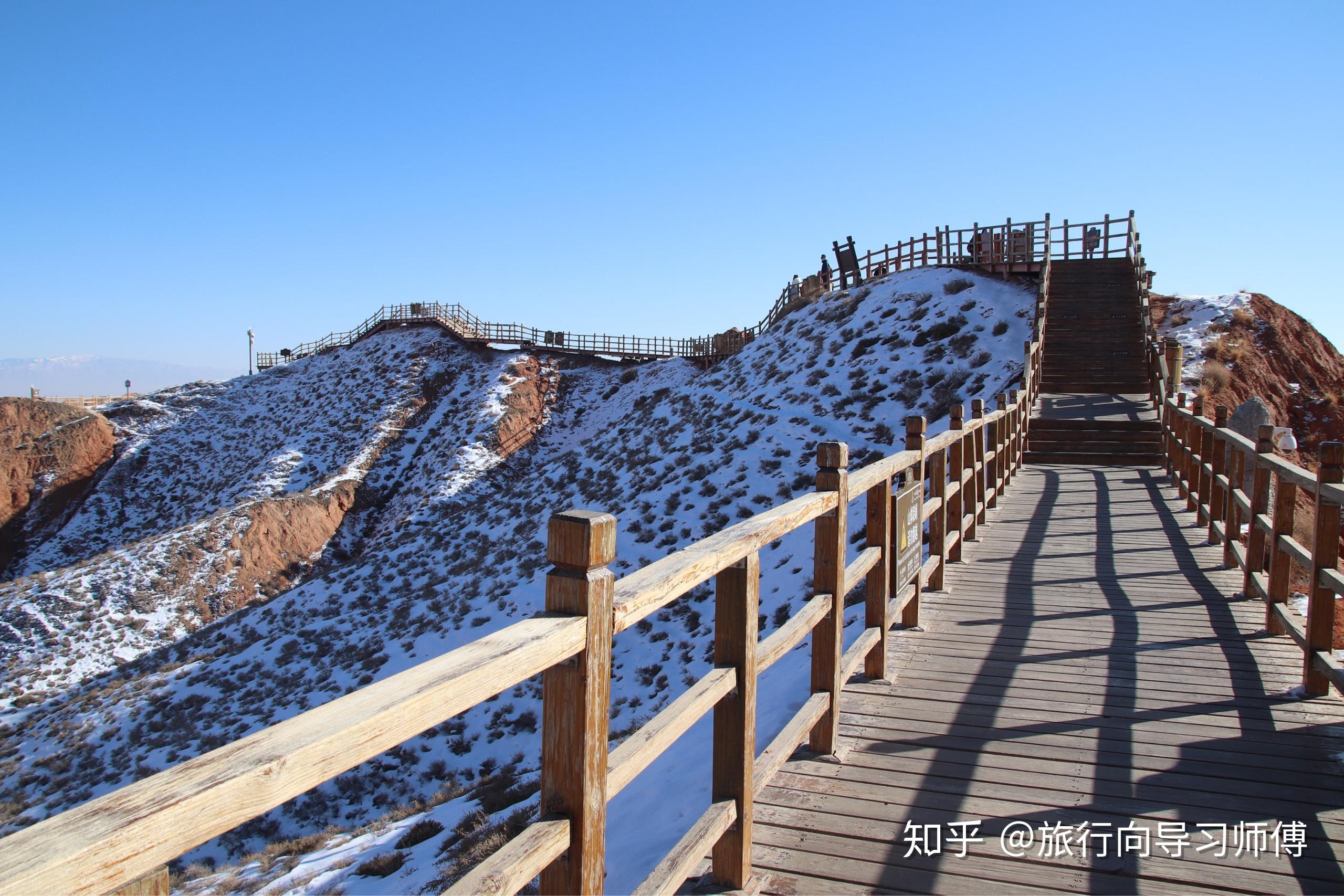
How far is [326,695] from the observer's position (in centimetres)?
1538

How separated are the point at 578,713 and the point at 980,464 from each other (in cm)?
836

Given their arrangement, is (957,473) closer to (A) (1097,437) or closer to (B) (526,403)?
(A) (1097,437)

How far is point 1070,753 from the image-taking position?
4.12 metres

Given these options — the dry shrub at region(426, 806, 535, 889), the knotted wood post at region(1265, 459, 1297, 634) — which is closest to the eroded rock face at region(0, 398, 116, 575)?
the dry shrub at region(426, 806, 535, 889)

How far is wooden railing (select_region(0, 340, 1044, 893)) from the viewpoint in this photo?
108cm

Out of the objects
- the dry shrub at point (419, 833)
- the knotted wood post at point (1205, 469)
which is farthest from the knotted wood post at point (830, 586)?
the knotted wood post at point (1205, 469)

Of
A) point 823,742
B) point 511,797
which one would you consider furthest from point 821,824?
point 511,797

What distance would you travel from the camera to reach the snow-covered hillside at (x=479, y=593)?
7711mm

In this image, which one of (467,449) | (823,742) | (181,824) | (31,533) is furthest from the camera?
(31,533)

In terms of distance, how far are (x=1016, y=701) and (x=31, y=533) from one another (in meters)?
47.9

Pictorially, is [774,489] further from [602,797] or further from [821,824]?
[602,797]

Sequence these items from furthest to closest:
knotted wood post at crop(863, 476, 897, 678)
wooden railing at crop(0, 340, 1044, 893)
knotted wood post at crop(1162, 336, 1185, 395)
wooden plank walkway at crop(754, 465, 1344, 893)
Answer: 1. knotted wood post at crop(1162, 336, 1185, 395)
2. knotted wood post at crop(863, 476, 897, 678)
3. wooden plank walkway at crop(754, 465, 1344, 893)
4. wooden railing at crop(0, 340, 1044, 893)

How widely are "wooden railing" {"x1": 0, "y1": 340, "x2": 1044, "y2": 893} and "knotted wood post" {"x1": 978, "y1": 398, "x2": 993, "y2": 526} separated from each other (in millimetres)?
5082

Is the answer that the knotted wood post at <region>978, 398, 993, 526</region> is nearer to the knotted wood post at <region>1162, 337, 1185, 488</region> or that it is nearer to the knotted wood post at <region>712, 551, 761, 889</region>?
the knotted wood post at <region>1162, 337, 1185, 488</region>
